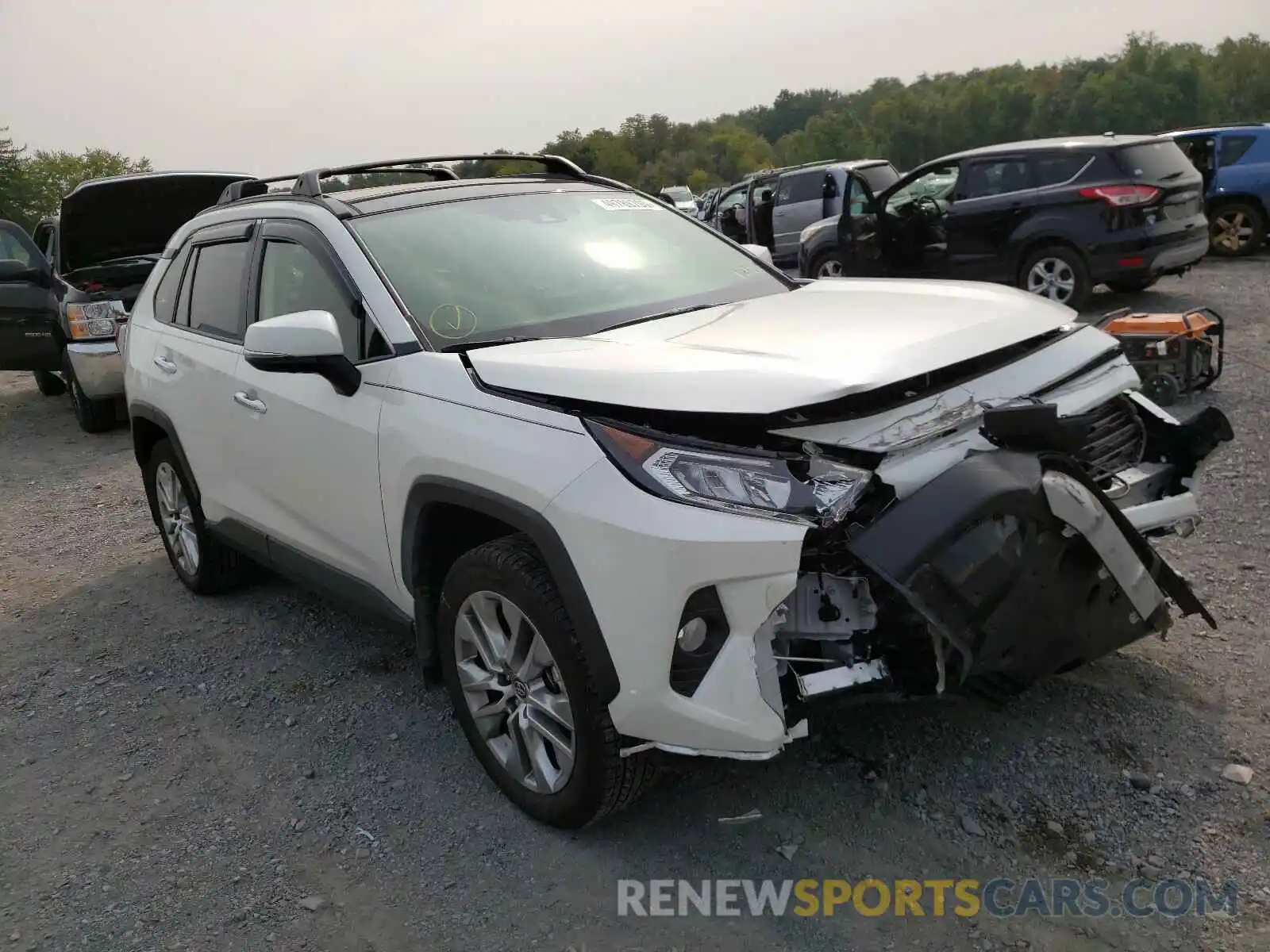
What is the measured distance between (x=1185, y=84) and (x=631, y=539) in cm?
7630

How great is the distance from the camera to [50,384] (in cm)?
1184

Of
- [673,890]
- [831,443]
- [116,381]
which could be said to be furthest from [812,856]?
[116,381]

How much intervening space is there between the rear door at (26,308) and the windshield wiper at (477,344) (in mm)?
7950

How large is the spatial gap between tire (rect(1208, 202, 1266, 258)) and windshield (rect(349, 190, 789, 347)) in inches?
457

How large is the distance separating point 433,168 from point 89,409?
20.4ft

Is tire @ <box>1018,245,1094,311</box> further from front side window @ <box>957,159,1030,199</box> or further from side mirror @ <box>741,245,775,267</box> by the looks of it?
side mirror @ <box>741,245,775,267</box>

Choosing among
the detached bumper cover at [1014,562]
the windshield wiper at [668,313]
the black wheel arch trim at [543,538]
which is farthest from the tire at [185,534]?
the detached bumper cover at [1014,562]

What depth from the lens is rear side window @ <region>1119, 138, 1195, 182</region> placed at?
9531 millimetres

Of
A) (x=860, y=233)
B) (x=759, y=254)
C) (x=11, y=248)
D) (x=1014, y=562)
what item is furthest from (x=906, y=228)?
(x=1014, y=562)

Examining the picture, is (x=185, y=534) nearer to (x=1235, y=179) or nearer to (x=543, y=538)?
(x=543, y=538)

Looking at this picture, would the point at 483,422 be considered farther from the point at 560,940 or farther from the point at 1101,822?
the point at 1101,822

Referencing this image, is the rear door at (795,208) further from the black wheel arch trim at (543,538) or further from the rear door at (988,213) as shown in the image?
the black wheel arch trim at (543,538)

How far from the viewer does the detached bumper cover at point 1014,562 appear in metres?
2.35

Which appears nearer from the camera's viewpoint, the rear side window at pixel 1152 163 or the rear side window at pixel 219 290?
the rear side window at pixel 219 290
